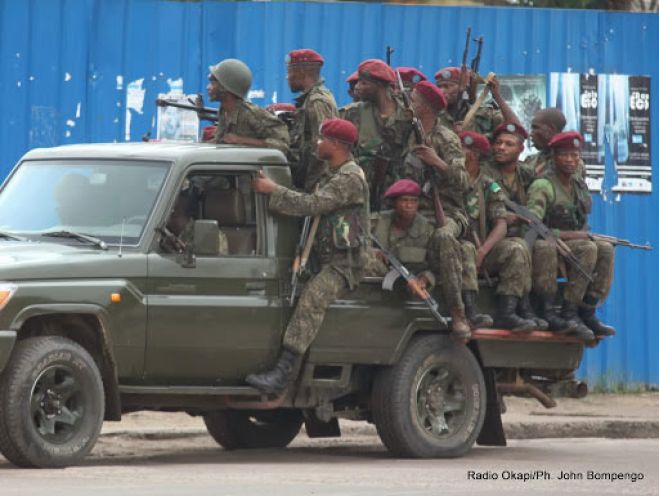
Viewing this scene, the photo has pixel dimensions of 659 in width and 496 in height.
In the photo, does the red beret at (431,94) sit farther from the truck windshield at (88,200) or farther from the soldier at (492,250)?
the truck windshield at (88,200)

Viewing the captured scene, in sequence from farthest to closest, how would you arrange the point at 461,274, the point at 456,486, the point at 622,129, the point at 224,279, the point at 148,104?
the point at 622,129 → the point at 148,104 → the point at 461,274 → the point at 224,279 → the point at 456,486

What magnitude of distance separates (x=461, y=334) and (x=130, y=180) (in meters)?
2.44

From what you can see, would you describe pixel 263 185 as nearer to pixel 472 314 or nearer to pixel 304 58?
pixel 304 58

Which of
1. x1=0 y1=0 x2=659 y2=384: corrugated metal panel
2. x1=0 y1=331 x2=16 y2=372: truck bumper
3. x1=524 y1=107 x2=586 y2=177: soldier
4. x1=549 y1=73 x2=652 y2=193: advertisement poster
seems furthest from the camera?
x1=549 y1=73 x2=652 y2=193: advertisement poster

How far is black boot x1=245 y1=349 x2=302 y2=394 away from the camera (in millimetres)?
10477

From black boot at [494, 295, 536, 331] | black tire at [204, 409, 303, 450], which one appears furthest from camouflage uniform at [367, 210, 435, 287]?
black tire at [204, 409, 303, 450]

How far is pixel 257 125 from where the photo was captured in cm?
1120

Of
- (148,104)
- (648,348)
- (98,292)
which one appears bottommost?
(648,348)

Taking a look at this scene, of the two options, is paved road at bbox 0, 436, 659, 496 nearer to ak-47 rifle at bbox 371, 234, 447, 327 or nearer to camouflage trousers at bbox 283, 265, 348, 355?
camouflage trousers at bbox 283, 265, 348, 355

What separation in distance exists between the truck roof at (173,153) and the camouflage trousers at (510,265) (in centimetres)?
156

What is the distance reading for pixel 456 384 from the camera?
11539mm

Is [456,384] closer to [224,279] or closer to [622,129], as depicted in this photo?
[224,279]

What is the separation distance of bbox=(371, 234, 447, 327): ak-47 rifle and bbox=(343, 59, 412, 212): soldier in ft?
1.80

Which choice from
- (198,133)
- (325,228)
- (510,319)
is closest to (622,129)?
(198,133)
